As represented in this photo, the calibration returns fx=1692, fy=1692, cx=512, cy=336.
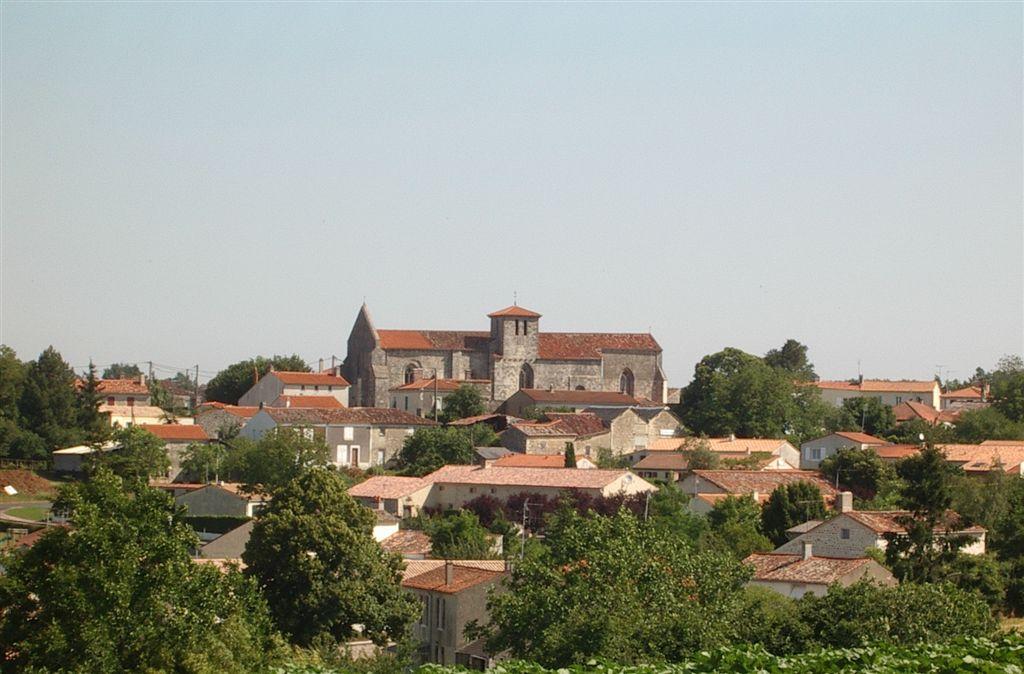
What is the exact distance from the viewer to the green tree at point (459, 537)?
192 ft

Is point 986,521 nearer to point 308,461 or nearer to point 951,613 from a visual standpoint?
point 951,613

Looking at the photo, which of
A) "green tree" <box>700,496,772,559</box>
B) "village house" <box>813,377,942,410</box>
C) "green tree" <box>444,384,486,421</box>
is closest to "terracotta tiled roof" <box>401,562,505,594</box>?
"green tree" <box>700,496,772,559</box>

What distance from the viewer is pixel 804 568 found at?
44.9 metres

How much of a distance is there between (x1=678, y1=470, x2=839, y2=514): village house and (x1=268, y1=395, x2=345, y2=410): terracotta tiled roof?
3188cm

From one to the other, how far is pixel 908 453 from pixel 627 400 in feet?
83.1

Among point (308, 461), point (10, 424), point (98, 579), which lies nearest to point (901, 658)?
point (98, 579)

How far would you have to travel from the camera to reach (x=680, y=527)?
197 feet

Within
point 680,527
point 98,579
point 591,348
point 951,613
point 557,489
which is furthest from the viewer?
point 591,348

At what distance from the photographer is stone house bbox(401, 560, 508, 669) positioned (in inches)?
1756

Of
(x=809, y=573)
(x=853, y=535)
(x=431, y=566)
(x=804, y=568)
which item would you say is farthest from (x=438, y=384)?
(x=809, y=573)

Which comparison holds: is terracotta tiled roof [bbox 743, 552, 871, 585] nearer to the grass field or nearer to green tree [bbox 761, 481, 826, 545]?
green tree [bbox 761, 481, 826, 545]

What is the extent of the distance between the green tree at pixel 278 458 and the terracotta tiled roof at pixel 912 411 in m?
42.0

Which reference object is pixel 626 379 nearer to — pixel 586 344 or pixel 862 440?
pixel 586 344

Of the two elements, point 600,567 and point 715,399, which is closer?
point 600,567
